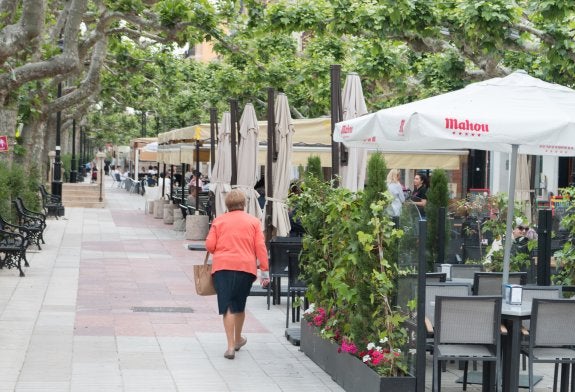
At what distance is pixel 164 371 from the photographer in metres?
9.90

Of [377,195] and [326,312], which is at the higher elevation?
[377,195]

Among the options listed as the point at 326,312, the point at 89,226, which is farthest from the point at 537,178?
the point at 326,312

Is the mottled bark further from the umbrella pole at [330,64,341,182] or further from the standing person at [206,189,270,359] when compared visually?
the standing person at [206,189,270,359]

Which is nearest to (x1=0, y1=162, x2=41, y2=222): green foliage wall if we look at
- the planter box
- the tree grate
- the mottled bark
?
the mottled bark

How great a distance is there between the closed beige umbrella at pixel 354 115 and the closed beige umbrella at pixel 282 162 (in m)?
3.27

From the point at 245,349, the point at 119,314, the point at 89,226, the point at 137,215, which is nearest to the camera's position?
the point at 245,349

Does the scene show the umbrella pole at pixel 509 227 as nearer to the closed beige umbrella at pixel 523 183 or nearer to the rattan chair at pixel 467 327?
the rattan chair at pixel 467 327

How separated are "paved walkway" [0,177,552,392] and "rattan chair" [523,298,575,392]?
4.43ft

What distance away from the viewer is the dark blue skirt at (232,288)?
10539 millimetres

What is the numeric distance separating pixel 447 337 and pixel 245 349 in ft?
11.0

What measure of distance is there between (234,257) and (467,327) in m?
2.79

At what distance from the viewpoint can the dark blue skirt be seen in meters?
10.5

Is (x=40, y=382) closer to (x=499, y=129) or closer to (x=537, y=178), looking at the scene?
(x=499, y=129)

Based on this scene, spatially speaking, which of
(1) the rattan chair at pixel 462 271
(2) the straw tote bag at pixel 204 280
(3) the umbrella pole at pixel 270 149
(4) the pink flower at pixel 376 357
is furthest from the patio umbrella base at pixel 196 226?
(4) the pink flower at pixel 376 357
